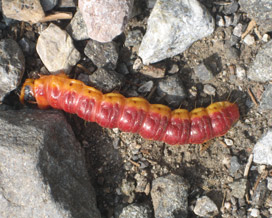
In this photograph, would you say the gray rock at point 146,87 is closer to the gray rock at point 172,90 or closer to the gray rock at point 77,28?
the gray rock at point 172,90

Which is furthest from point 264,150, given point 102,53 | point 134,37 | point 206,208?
point 102,53

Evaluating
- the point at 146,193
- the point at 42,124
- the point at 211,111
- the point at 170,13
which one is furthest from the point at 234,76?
the point at 42,124

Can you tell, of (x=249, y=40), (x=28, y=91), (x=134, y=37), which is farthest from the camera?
(x=249, y=40)

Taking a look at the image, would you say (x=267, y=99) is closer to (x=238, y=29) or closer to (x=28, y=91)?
(x=238, y=29)

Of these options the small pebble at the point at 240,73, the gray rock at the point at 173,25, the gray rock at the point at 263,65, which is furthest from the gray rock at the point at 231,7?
the small pebble at the point at 240,73

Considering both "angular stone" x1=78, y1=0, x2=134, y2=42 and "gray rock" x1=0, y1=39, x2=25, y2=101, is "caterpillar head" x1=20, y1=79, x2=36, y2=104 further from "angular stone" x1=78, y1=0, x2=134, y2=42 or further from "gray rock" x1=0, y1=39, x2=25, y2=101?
"angular stone" x1=78, y1=0, x2=134, y2=42
